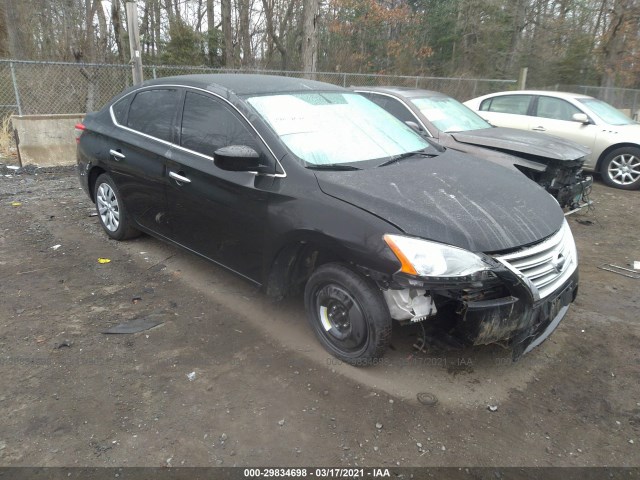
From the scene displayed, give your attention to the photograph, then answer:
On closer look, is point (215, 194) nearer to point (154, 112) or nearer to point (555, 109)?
point (154, 112)

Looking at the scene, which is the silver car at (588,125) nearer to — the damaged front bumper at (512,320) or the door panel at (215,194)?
the damaged front bumper at (512,320)

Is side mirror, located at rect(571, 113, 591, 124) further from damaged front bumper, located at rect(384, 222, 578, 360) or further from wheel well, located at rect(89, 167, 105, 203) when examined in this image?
wheel well, located at rect(89, 167, 105, 203)

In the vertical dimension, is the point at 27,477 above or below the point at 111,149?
below

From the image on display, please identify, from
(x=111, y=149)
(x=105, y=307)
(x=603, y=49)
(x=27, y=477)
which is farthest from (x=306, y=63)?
(x=603, y=49)

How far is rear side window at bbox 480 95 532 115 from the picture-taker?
886cm

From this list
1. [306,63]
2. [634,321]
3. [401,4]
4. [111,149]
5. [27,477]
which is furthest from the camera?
[401,4]

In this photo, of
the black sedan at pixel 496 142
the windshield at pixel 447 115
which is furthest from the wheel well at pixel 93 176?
the windshield at pixel 447 115

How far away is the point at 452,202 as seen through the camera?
2.95 metres

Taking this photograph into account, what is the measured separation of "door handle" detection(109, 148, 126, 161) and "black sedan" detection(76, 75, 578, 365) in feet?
0.44

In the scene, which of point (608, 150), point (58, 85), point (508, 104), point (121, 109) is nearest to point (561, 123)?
point (608, 150)

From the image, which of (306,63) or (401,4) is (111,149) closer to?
(306,63)

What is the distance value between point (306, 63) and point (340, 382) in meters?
10.9

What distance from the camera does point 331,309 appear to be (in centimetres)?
316

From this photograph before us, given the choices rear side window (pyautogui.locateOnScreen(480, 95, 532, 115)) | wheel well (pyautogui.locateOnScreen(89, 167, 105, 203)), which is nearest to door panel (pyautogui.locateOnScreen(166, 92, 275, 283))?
wheel well (pyautogui.locateOnScreen(89, 167, 105, 203))
